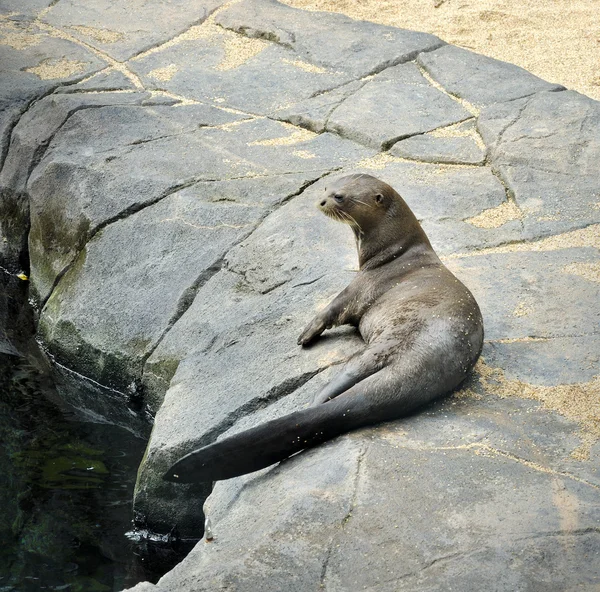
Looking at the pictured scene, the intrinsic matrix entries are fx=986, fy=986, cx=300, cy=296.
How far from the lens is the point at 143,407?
5.43m

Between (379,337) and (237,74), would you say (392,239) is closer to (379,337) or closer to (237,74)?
(379,337)

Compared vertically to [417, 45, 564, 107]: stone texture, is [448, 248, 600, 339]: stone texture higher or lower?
higher

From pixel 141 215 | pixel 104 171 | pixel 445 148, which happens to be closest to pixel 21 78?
pixel 104 171

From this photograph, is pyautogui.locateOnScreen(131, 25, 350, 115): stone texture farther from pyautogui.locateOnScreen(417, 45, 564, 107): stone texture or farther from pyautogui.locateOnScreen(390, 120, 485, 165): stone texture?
pyautogui.locateOnScreen(390, 120, 485, 165): stone texture

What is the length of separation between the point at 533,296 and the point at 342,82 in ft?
11.0

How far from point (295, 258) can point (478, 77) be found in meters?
3.03

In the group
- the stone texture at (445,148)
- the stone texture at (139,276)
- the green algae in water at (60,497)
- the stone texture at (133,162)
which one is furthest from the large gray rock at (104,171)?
the stone texture at (445,148)

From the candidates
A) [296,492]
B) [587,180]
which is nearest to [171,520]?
[296,492]

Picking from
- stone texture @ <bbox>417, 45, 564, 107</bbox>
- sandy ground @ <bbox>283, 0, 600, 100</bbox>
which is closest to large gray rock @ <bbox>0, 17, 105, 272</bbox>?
sandy ground @ <bbox>283, 0, 600, 100</bbox>

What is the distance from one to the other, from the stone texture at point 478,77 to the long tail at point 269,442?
4.00 meters

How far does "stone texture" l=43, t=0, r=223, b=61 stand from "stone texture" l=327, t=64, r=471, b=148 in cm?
206

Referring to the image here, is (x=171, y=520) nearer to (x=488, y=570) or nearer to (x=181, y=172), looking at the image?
(x=488, y=570)

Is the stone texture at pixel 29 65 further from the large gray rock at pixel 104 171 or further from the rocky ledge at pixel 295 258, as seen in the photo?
the large gray rock at pixel 104 171

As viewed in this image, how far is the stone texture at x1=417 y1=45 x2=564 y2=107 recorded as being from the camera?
716cm
